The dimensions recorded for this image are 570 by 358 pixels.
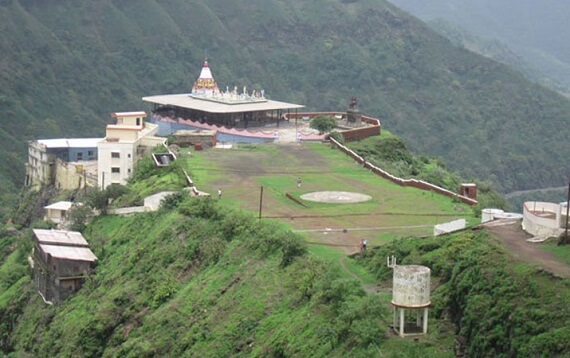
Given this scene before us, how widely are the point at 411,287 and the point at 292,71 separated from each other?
96.8m

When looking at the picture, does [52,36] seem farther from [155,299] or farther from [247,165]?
[155,299]

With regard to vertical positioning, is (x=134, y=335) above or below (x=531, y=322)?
below

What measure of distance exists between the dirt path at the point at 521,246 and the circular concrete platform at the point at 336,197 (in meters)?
10.6

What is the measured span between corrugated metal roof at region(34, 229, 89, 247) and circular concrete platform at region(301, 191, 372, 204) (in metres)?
7.80

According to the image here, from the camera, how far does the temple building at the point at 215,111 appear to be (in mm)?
56812

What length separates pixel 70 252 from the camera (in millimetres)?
39344

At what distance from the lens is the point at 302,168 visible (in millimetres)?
47719

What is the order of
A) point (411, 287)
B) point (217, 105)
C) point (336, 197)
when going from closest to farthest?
point (411, 287), point (336, 197), point (217, 105)

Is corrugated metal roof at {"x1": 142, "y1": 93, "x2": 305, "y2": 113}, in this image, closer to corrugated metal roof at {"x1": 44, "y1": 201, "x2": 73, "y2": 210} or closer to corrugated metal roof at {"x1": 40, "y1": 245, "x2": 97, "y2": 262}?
corrugated metal roof at {"x1": 44, "y1": 201, "x2": 73, "y2": 210}

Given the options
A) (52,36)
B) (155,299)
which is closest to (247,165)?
(155,299)

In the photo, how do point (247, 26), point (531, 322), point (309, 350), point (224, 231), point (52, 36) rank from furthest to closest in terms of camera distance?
point (247, 26)
point (52, 36)
point (224, 231)
point (309, 350)
point (531, 322)

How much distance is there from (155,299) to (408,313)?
10.3m

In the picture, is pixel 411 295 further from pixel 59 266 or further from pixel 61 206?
A: pixel 61 206

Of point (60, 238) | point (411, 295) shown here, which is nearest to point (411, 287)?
point (411, 295)
